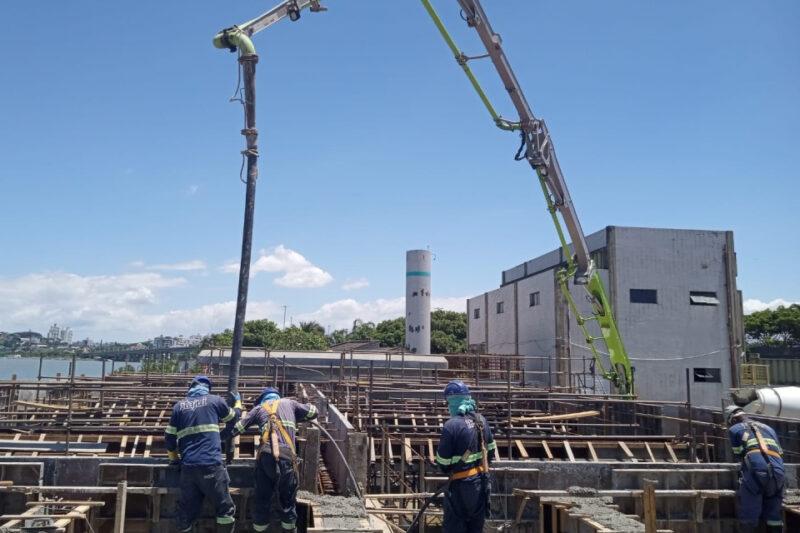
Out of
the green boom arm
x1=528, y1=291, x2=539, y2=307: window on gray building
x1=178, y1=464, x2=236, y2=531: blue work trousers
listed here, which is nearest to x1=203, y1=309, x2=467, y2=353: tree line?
x1=528, y1=291, x2=539, y2=307: window on gray building

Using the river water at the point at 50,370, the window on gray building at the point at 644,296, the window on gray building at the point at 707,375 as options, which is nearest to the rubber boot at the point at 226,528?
the window on gray building at the point at 644,296

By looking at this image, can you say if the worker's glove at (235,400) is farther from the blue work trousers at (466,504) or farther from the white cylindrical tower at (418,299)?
the white cylindrical tower at (418,299)

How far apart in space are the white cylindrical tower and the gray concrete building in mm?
11212

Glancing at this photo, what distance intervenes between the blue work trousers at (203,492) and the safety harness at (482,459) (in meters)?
2.55

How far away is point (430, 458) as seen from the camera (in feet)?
38.8

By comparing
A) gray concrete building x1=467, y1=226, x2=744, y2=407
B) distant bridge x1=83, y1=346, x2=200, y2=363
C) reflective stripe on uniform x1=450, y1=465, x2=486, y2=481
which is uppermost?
gray concrete building x1=467, y1=226, x2=744, y2=407

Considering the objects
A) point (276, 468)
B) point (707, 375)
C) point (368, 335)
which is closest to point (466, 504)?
point (276, 468)

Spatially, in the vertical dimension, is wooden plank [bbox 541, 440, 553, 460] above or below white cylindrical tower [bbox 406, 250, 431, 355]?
below

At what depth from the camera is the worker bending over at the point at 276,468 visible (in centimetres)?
704

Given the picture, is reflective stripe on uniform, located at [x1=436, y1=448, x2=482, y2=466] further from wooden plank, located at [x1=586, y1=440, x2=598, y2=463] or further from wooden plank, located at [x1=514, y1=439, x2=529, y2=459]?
wooden plank, located at [x1=586, y1=440, x2=598, y2=463]

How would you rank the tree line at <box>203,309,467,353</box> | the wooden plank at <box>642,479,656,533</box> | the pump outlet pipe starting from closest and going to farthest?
the wooden plank at <box>642,479,656,533</box>, the pump outlet pipe, the tree line at <box>203,309,467,353</box>

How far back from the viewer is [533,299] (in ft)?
102

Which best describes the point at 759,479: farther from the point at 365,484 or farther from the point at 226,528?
the point at 226,528

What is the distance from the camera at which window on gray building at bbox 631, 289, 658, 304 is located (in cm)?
2833
